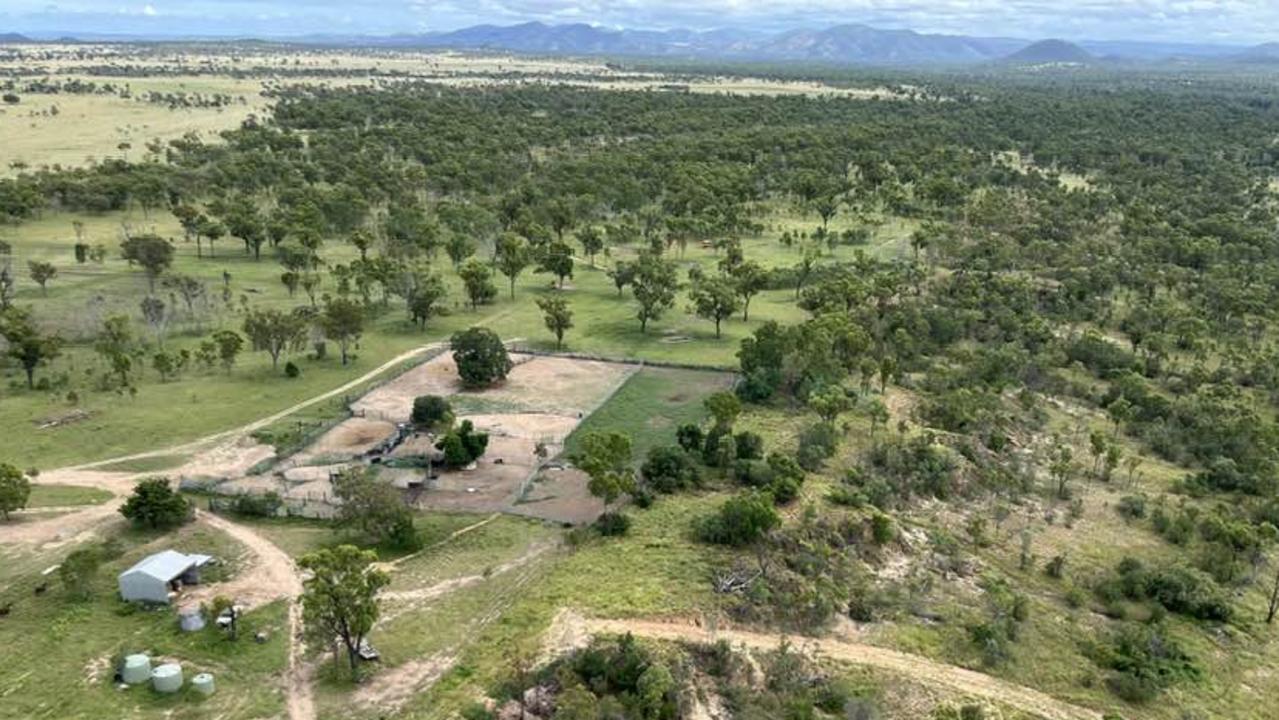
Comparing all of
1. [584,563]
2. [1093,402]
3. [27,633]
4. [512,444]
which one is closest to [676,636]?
[584,563]

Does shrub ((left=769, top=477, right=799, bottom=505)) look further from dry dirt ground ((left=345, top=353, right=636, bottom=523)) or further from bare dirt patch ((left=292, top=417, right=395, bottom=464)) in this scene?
bare dirt patch ((left=292, top=417, right=395, bottom=464))

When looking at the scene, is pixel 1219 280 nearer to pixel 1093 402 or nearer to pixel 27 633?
pixel 1093 402

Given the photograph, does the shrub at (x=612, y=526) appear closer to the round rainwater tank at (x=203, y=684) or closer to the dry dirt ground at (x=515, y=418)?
the dry dirt ground at (x=515, y=418)

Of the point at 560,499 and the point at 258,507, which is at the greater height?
the point at 258,507

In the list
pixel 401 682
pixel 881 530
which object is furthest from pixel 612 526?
pixel 401 682

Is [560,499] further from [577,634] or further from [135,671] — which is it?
[135,671]

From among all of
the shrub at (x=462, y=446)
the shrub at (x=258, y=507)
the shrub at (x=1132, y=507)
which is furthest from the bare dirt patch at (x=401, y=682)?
the shrub at (x=1132, y=507)
